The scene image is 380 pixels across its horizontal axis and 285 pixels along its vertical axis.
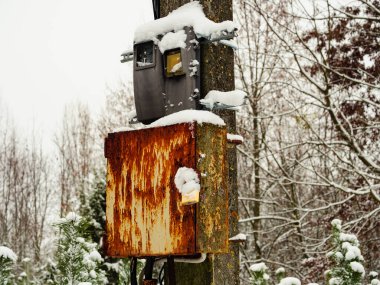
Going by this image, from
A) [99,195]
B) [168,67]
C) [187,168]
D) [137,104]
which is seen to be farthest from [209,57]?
[99,195]

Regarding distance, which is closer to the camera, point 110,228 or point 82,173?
point 110,228

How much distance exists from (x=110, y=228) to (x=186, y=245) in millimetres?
405

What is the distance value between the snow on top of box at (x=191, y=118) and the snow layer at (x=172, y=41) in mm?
304

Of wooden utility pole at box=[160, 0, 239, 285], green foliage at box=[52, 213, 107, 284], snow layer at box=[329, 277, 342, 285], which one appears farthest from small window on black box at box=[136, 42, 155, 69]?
snow layer at box=[329, 277, 342, 285]

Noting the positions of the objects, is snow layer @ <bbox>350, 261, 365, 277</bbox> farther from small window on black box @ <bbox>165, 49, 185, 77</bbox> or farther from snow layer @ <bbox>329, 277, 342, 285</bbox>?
small window on black box @ <bbox>165, 49, 185, 77</bbox>

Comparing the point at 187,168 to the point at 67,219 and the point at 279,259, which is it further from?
the point at 279,259

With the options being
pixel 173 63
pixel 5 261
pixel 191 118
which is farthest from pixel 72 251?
pixel 191 118

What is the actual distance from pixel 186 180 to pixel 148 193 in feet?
0.68

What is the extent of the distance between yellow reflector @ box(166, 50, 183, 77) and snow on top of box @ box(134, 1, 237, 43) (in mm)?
100

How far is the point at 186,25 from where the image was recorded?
219 cm

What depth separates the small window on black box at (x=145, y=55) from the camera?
90.3 inches

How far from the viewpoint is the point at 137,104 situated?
2.36m

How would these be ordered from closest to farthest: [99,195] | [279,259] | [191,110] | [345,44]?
[191,110], [345,44], [99,195], [279,259]

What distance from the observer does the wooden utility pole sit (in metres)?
2.10
